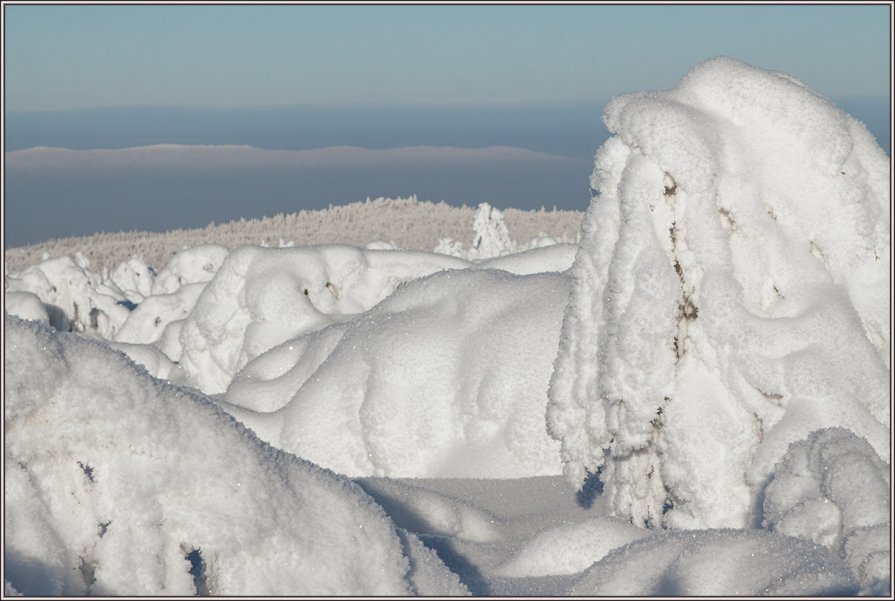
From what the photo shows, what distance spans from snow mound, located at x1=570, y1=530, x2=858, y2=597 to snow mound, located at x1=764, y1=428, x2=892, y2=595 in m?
0.10

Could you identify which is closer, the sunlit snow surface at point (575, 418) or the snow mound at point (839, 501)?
the sunlit snow surface at point (575, 418)

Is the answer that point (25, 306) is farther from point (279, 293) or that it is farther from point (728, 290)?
point (728, 290)

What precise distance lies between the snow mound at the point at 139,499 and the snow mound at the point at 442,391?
14.9 ft

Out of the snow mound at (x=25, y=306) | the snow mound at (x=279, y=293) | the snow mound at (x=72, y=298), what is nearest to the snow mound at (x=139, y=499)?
the snow mound at (x=279, y=293)

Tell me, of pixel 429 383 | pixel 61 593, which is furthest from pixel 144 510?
pixel 429 383

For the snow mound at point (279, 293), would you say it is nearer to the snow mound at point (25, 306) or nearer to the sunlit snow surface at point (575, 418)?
the sunlit snow surface at point (575, 418)

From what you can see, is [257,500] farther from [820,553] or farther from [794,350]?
[794,350]

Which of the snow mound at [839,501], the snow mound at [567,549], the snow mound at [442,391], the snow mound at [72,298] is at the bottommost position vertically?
the snow mound at [72,298]

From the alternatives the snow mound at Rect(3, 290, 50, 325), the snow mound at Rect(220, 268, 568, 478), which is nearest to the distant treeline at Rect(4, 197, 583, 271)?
the snow mound at Rect(3, 290, 50, 325)

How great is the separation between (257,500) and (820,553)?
6.30 ft

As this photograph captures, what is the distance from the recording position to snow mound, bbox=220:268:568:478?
322 inches

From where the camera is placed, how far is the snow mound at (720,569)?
129 inches

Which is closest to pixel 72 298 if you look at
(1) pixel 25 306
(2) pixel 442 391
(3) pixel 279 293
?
(1) pixel 25 306

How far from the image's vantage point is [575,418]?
6391 millimetres
